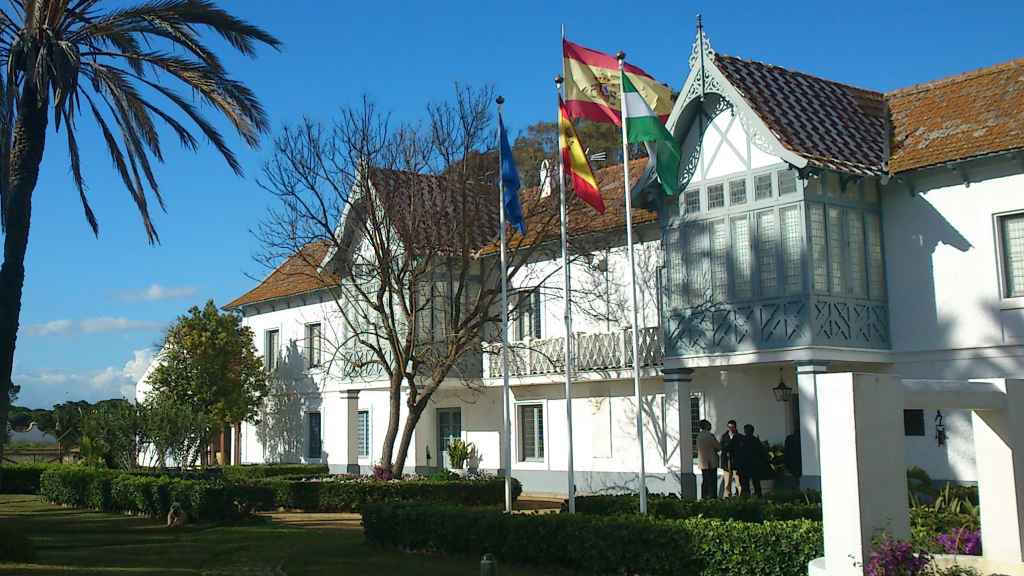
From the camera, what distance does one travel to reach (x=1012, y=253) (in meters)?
20.8

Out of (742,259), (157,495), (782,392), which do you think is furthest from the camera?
(782,392)

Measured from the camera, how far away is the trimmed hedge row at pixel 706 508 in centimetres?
1591

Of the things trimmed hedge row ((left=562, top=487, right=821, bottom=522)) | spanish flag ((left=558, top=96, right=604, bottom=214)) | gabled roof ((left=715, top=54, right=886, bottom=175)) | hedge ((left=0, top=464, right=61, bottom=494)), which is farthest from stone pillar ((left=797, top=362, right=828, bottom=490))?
hedge ((left=0, top=464, right=61, bottom=494))

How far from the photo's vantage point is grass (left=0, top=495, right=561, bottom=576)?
15117mm

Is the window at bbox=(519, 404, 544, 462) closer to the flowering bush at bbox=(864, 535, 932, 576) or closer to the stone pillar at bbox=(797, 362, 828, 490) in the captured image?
the stone pillar at bbox=(797, 362, 828, 490)

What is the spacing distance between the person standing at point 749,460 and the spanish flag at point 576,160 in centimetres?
626

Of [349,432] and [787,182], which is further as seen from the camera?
[349,432]

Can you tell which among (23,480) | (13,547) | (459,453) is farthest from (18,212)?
(23,480)

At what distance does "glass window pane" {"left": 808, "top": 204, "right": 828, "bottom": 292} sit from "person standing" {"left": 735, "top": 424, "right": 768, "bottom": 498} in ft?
10.7

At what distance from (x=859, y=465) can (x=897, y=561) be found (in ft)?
2.90

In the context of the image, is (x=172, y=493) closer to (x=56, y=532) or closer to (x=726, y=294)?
(x=56, y=532)

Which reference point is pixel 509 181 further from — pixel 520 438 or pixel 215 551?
pixel 520 438

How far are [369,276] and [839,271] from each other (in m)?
11.9

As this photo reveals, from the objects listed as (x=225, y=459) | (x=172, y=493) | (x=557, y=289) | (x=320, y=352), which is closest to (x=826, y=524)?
(x=172, y=493)
